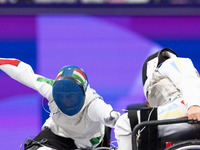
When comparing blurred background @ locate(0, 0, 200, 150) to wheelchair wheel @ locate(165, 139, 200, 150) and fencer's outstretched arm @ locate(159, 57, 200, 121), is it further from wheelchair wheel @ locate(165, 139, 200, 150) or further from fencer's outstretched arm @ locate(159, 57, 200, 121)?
wheelchair wheel @ locate(165, 139, 200, 150)

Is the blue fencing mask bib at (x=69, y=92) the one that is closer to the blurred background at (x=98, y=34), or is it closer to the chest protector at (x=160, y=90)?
the chest protector at (x=160, y=90)

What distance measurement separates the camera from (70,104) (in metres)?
2.25

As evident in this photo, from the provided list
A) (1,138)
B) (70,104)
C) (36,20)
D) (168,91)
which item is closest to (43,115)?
(1,138)

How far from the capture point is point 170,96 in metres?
2.06

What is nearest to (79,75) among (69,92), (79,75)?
(79,75)

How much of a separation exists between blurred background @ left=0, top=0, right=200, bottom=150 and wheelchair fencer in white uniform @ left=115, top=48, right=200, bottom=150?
193cm

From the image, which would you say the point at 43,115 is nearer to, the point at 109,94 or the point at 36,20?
the point at 109,94

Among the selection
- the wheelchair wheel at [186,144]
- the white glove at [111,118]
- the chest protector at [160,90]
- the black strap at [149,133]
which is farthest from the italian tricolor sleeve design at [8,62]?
the wheelchair wheel at [186,144]

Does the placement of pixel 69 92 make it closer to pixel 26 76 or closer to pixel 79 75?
pixel 79 75

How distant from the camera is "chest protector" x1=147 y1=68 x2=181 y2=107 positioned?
81.0 inches

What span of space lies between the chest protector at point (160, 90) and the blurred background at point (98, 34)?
6.27ft

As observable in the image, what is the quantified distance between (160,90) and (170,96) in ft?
0.37

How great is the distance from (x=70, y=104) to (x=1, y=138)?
1515mm

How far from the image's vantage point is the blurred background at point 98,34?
4.28 m
